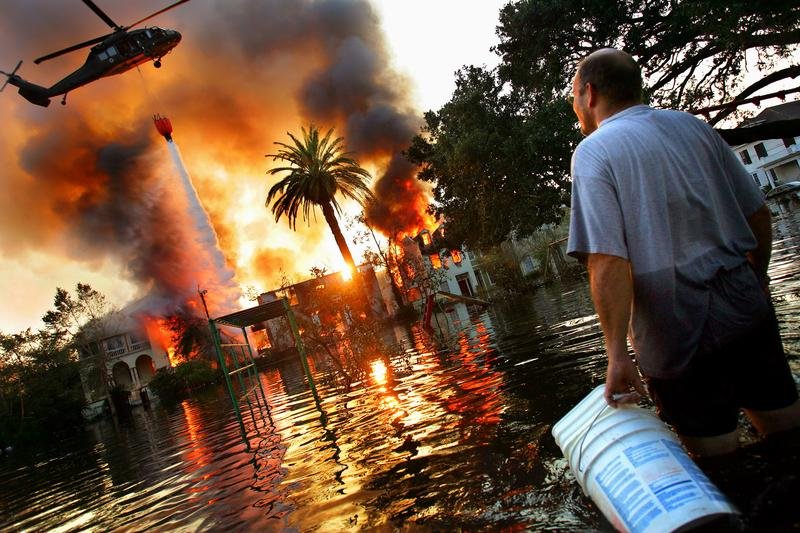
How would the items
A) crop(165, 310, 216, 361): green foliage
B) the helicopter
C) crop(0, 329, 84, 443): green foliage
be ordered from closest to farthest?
the helicopter
crop(0, 329, 84, 443): green foliage
crop(165, 310, 216, 361): green foliage

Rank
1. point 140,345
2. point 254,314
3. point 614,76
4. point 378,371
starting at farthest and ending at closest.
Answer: point 140,345 < point 378,371 < point 254,314 < point 614,76

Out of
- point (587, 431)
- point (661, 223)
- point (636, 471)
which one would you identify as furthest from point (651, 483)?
point (661, 223)

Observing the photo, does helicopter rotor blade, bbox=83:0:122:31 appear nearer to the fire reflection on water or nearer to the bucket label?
the fire reflection on water

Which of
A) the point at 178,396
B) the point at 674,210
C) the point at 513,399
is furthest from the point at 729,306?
the point at 178,396

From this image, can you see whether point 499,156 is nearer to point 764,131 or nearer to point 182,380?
point 764,131

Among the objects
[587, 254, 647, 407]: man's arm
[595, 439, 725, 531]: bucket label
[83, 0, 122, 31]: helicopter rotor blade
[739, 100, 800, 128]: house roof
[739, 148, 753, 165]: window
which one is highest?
[83, 0, 122, 31]: helicopter rotor blade

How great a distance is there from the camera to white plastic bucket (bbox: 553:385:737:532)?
5.92ft

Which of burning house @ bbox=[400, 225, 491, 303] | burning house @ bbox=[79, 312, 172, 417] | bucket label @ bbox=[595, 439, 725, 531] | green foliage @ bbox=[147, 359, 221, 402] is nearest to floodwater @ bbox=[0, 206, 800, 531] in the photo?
bucket label @ bbox=[595, 439, 725, 531]

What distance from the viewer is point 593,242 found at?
2.23 m

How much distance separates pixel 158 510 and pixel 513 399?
14.7 ft

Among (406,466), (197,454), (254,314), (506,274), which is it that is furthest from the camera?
(506,274)

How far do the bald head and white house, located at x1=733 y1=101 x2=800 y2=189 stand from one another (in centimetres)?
5607

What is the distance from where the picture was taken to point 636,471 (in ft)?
6.46

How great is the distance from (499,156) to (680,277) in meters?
18.3
